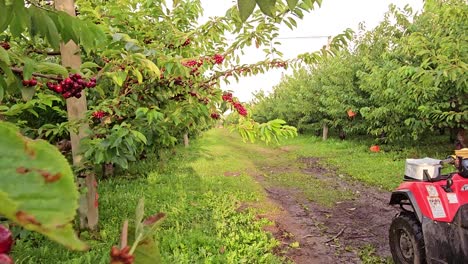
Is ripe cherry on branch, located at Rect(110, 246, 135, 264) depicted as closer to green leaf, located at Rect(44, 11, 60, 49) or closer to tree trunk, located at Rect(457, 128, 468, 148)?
green leaf, located at Rect(44, 11, 60, 49)

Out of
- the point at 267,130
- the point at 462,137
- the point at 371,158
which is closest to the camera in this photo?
the point at 267,130

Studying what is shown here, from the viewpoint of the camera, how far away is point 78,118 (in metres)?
3.17

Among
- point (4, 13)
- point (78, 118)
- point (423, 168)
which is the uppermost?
point (4, 13)

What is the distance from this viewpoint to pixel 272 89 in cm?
2655

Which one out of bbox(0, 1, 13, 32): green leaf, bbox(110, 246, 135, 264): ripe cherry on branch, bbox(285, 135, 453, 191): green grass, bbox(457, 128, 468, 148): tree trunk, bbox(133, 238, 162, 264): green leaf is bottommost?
bbox(285, 135, 453, 191): green grass

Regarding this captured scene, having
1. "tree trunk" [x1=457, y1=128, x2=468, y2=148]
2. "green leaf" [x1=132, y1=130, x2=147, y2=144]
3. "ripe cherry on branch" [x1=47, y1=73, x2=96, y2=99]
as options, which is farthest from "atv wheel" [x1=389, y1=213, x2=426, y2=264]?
"tree trunk" [x1=457, y1=128, x2=468, y2=148]

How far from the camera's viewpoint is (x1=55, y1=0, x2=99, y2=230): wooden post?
3.10 metres

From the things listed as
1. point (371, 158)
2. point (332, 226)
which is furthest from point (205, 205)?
point (371, 158)

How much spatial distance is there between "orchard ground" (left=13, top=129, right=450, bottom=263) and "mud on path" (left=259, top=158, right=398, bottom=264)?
0.5 inches

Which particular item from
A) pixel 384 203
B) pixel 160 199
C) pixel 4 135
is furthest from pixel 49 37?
pixel 384 203

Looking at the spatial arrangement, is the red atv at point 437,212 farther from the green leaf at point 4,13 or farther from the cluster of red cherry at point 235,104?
the green leaf at point 4,13

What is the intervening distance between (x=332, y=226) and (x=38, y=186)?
5300mm

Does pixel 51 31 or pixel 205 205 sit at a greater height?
pixel 51 31

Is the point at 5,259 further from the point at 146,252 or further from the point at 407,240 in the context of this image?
the point at 407,240
